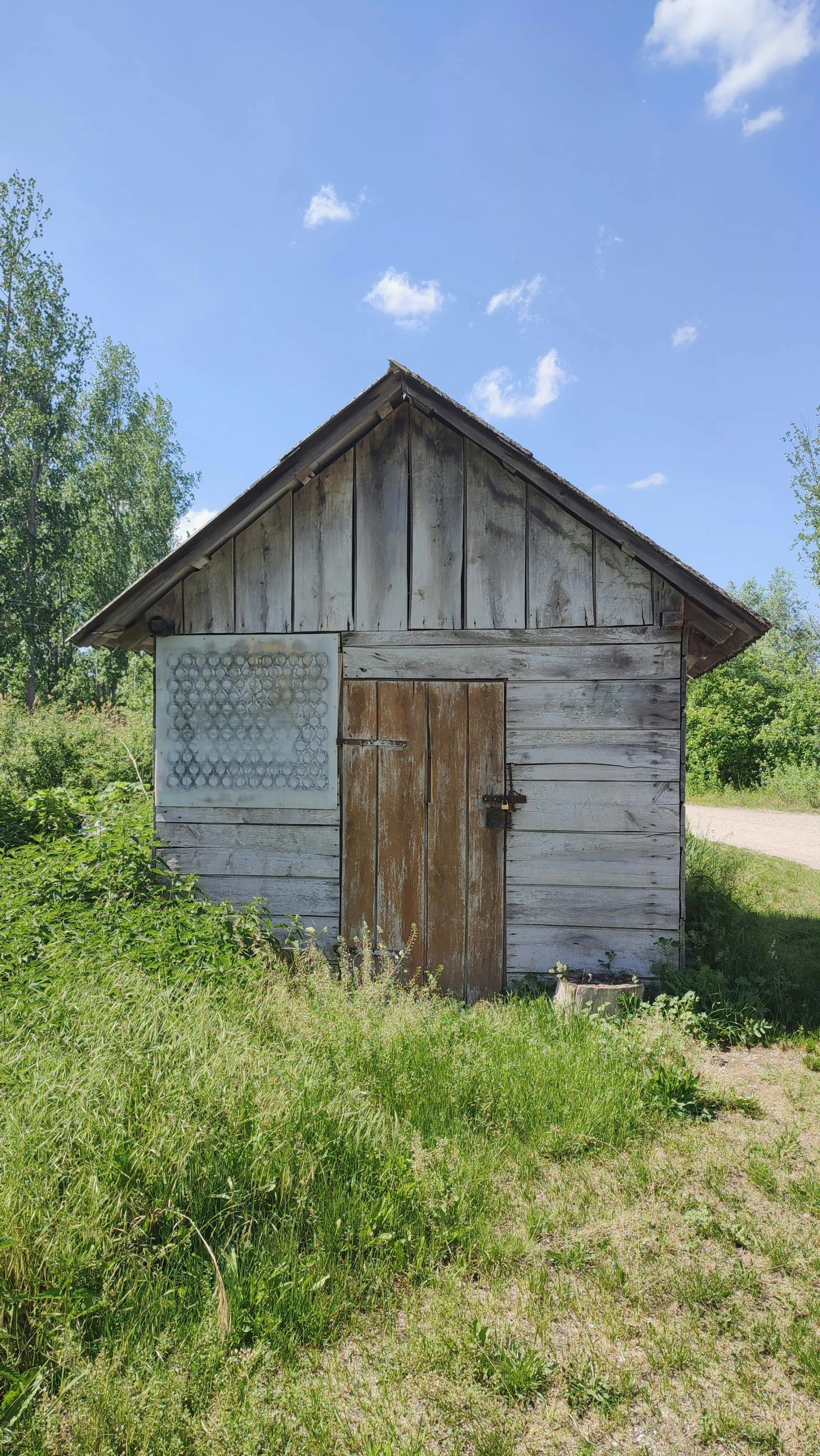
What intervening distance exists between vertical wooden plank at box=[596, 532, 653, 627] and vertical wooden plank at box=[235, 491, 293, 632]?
248 centimetres

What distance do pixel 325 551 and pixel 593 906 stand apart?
3522 millimetres

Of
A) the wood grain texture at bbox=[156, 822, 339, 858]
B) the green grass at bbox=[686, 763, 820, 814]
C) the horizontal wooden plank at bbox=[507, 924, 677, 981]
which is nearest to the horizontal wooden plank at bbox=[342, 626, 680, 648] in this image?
the wood grain texture at bbox=[156, 822, 339, 858]

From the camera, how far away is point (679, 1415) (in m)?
2.37

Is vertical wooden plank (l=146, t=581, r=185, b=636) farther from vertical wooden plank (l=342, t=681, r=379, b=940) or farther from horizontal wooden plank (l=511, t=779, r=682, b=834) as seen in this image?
horizontal wooden plank (l=511, t=779, r=682, b=834)

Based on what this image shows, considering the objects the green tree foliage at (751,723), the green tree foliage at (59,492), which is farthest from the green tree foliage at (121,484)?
the green tree foliage at (751,723)

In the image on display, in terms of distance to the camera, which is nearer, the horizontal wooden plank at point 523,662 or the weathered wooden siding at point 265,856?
the horizontal wooden plank at point 523,662

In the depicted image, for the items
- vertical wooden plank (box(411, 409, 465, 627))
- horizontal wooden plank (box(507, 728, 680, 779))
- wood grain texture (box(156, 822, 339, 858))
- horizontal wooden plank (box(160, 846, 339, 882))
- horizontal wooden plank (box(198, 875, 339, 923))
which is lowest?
horizontal wooden plank (box(198, 875, 339, 923))

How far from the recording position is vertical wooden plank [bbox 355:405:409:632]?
6.13 metres

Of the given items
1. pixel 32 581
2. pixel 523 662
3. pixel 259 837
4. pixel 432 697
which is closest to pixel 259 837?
pixel 259 837

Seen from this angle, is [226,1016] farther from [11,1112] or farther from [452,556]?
[452,556]

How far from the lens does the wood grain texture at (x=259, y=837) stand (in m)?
6.17

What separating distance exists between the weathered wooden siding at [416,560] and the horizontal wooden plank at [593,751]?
85 cm

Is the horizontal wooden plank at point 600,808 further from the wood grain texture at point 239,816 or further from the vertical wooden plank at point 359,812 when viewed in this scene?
the wood grain texture at point 239,816

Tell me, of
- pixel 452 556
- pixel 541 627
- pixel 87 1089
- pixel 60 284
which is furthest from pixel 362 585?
pixel 60 284
